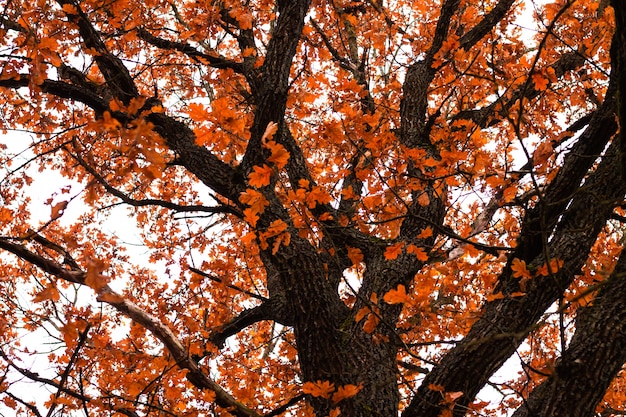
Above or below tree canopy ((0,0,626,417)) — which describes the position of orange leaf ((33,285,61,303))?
below

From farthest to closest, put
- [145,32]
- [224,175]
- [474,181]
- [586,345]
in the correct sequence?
[145,32] → [224,175] → [474,181] → [586,345]

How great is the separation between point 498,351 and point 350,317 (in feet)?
3.20

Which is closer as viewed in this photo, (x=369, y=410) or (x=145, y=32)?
(x=369, y=410)

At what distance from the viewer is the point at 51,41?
285 centimetres

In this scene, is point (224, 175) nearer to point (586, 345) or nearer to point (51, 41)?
point (51, 41)

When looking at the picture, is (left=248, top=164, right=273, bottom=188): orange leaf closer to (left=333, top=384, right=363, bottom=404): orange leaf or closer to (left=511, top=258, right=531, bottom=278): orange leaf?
(left=333, top=384, right=363, bottom=404): orange leaf

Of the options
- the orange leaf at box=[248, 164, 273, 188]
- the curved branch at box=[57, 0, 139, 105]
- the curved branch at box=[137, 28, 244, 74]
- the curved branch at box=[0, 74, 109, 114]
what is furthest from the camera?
the curved branch at box=[137, 28, 244, 74]

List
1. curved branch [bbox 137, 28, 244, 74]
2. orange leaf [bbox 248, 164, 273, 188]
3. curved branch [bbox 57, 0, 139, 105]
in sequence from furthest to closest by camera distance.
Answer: curved branch [bbox 137, 28, 244, 74], curved branch [bbox 57, 0, 139, 105], orange leaf [bbox 248, 164, 273, 188]

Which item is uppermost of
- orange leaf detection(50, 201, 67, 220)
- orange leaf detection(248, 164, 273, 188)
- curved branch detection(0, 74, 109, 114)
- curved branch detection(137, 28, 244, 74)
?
curved branch detection(137, 28, 244, 74)

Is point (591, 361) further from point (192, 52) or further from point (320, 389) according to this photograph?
point (192, 52)

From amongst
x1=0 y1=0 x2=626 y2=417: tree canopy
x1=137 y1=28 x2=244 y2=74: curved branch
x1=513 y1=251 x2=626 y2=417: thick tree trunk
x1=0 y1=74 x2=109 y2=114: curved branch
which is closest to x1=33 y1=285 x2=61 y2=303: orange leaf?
x1=0 y1=0 x2=626 y2=417: tree canopy

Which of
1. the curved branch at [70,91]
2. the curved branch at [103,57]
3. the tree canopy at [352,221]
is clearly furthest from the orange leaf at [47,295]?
the curved branch at [70,91]

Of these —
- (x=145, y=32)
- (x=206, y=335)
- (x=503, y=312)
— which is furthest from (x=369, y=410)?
(x=145, y=32)

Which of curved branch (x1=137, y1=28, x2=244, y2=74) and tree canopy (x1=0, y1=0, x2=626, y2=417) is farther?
curved branch (x1=137, y1=28, x2=244, y2=74)
